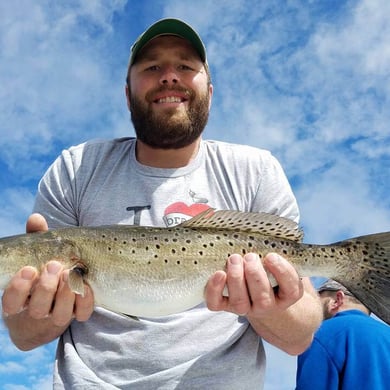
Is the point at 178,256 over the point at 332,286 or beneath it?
beneath

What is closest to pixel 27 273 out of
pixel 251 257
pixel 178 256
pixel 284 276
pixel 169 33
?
pixel 178 256

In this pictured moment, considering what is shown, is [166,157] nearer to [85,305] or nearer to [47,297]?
[85,305]

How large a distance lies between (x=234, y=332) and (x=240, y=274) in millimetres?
916

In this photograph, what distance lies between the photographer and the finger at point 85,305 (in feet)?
16.7

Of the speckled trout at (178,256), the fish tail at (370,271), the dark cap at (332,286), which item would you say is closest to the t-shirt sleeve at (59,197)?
the speckled trout at (178,256)

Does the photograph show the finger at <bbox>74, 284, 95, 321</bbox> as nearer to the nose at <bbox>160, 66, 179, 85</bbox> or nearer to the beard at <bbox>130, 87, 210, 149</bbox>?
the beard at <bbox>130, 87, 210, 149</bbox>

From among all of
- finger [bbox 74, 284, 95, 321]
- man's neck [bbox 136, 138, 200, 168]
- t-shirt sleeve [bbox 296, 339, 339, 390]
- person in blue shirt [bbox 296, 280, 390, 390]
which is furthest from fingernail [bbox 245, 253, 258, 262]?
t-shirt sleeve [bbox 296, 339, 339, 390]

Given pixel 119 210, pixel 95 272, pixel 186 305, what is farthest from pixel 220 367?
pixel 119 210

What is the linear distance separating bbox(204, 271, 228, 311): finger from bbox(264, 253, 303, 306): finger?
390 mm

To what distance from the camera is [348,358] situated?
8.16 m

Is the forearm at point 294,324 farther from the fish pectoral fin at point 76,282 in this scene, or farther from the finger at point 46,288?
the finger at point 46,288

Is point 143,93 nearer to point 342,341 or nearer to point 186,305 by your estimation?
point 186,305

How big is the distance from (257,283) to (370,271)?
3.61 feet

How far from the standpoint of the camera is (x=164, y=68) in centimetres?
656
